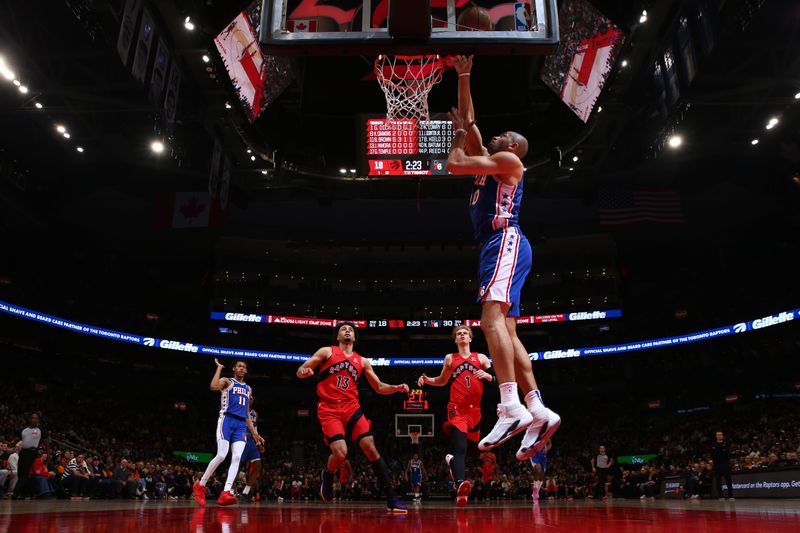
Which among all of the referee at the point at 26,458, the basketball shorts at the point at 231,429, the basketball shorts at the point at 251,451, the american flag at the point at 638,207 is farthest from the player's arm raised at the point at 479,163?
the american flag at the point at 638,207

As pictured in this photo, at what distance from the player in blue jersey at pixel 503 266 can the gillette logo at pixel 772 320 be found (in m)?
25.8

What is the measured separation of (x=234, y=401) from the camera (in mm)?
9492

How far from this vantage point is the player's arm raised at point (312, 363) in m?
6.74

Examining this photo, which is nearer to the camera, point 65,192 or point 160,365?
point 65,192

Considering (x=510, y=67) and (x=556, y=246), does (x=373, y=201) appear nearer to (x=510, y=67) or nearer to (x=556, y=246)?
(x=556, y=246)

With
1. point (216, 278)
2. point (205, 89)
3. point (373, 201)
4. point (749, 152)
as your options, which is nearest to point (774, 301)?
point (749, 152)

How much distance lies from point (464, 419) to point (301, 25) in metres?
5.71

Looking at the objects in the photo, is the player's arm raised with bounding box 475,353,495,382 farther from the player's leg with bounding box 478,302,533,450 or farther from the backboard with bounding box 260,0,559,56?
the backboard with bounding box 260,0,559,56

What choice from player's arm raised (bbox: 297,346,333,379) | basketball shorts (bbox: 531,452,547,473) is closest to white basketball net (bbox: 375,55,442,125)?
player's arm raised (bbox: 297,346,333,379)

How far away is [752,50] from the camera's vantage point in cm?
1753

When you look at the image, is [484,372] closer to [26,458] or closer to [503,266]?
[503,266]

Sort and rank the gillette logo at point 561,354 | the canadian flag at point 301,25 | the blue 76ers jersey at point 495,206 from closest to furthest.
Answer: the blue 76ers jersey at point 495,206 → the canadian flag at point 301,25 → the gillette logo at point 561,354

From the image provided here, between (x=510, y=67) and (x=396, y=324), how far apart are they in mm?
17505

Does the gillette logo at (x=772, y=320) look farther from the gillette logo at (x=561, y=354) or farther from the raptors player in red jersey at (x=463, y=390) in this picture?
the raptors player in red jersey at (x=463, y=390)
